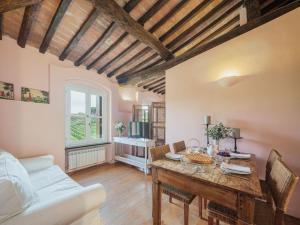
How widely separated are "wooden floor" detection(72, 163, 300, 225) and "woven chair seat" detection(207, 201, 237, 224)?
2.28 feet

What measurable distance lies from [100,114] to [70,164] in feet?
4.88

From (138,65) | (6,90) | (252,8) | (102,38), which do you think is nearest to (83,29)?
(102,38)

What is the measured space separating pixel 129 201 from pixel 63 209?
1.37 m

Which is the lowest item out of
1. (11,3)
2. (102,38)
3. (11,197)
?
(11,197)

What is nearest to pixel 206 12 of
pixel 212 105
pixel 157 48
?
pixel 157 48

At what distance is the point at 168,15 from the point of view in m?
2.40

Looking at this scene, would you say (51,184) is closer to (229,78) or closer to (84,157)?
(84,157)

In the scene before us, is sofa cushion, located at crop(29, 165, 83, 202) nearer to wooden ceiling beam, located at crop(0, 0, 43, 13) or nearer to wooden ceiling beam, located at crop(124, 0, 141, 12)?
wooden ceiling beam, located at crop(0, 0, 43, 13)

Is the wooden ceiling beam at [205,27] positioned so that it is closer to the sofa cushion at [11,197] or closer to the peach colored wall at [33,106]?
the peach colored wall at [33,106]

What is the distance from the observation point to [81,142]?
12.3ft

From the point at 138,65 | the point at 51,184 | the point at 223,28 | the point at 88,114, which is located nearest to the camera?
the point at 51,184

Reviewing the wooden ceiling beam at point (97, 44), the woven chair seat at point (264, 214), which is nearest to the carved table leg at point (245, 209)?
the woven chair seat at point (264, 214)

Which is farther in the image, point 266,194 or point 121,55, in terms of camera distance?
point 121,55

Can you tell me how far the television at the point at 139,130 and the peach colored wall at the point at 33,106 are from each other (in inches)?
65.4
